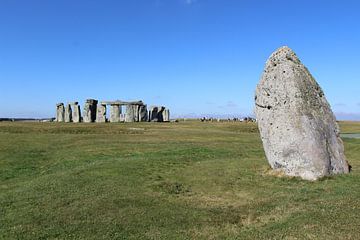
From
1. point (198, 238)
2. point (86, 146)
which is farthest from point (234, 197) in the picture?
point (86, 146)

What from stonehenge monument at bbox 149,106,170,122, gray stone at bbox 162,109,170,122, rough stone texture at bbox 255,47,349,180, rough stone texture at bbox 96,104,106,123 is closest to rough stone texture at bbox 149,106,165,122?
stonehenge monument at bbox 149,106,170,122

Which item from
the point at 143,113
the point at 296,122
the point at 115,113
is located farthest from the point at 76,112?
the point at 296,122

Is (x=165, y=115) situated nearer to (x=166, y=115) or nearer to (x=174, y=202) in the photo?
Answer: (x=166, y=115)

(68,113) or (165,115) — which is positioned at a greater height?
(68,113)

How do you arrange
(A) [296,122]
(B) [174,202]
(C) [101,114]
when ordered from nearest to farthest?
1. (B) [174,202]
2. (A) [296,122]
3. (C) [101,114]

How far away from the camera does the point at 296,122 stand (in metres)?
22.2

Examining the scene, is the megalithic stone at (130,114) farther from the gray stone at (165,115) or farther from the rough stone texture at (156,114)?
the gray stone at (165,115)

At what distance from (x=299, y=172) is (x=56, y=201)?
11.4 metres

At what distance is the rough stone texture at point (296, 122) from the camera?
71.3ft

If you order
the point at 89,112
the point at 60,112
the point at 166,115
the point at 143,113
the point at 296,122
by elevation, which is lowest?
the point at 296,122

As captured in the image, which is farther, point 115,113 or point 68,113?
point 68,113

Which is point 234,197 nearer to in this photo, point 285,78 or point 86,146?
point 285,78

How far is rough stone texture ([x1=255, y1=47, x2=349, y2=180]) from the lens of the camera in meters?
21.7

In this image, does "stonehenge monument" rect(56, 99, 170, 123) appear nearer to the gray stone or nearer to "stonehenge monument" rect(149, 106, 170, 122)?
"stonehenge monument" rect(149, 106, 170, 122)
